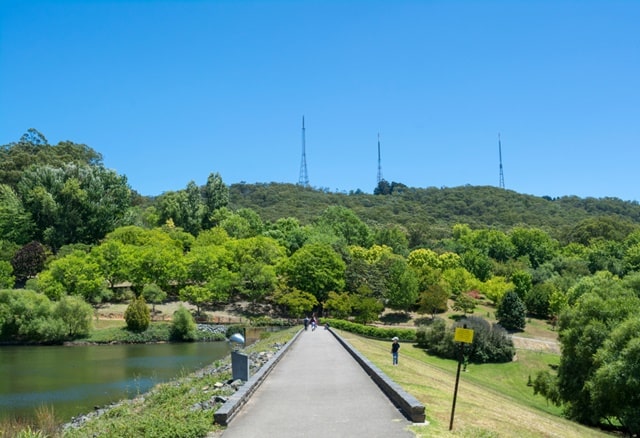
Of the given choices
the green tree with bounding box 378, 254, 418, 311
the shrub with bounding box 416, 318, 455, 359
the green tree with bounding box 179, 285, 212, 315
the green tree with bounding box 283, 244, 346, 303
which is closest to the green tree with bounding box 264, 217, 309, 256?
the green tree with bounding box 283, 244, 346, 303

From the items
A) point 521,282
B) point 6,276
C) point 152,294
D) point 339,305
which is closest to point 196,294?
point 152,294

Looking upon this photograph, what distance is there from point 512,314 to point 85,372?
160 feet

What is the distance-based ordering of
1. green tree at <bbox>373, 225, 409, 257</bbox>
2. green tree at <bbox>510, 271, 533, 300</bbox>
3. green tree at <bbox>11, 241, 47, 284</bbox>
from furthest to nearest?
green tree at <bbox>373, 225, 409, 257</bbox> → green tree at <bbox>510, 271, 533, 300</bbox> → green tree at <bbox>11, 241, 47, 284</bbox>

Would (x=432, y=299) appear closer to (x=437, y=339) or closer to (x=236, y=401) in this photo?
(x=437, y=339)

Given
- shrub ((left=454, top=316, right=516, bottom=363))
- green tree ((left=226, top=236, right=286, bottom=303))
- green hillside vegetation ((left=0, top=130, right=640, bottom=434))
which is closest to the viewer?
shrub ((left=454, top=316, right=516, bottom=363))

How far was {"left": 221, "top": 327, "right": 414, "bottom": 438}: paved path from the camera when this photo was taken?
10625 mm

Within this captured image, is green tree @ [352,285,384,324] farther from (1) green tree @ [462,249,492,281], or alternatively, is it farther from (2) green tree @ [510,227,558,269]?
(2) green tree @ [510,227,558,269]

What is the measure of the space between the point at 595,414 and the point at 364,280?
50404mm

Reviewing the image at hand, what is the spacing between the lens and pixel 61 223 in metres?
79.3

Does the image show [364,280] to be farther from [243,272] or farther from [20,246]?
[20,246]

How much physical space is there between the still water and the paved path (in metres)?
10.7

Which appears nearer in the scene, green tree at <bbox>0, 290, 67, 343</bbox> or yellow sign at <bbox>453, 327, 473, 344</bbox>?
yellow sign at <bbox>453, 327, 473, 344</bbox>

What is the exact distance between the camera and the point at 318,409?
12.7 meters

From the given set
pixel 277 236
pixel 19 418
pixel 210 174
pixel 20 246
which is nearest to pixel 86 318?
pixel 20 246
